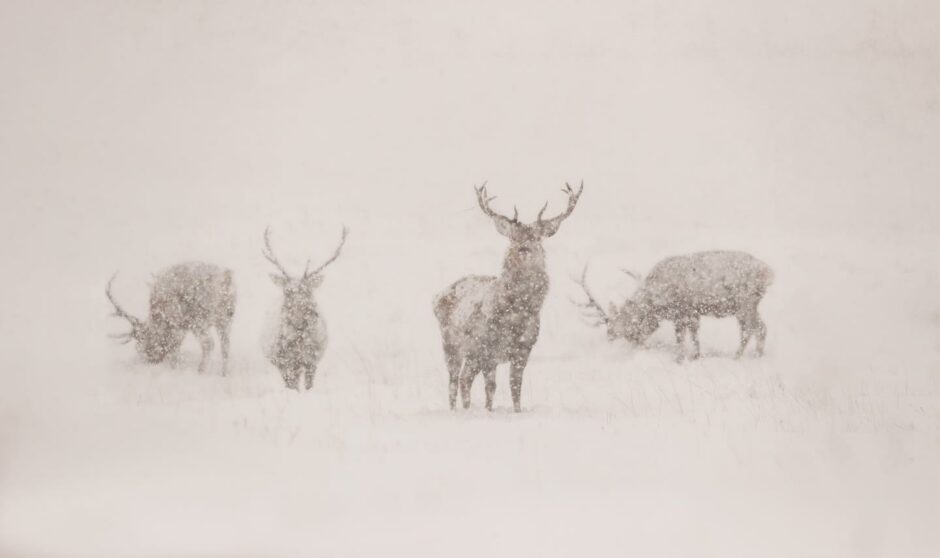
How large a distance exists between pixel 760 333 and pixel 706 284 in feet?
0.74

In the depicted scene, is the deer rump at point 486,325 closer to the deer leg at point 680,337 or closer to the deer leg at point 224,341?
the deer leg at point 680,337

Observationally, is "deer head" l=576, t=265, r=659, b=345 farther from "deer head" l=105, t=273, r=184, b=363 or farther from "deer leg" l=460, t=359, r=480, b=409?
"deer head" l=105, t=273, r=184, b=363

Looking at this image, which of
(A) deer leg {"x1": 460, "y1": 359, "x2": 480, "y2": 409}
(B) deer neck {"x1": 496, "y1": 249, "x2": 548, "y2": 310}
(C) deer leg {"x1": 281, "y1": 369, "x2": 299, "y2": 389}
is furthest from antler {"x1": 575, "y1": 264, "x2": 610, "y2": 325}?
(C) deer leg {"x1": 281, "y1": 369, "x2": 299, "y2": 389}

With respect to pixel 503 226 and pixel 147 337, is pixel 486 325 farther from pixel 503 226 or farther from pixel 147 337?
pixel 147 337

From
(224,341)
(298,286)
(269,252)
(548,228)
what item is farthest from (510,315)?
(224,341)

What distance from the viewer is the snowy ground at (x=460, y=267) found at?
275cm

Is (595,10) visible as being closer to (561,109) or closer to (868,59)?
(561,109)

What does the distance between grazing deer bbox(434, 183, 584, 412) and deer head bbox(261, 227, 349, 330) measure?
484 millimetres

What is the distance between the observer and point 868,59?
2.93m

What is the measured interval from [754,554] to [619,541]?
0.42 m

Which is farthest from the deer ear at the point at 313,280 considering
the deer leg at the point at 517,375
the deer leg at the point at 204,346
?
the deer leg at the point at 517,375

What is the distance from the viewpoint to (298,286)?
2865mm

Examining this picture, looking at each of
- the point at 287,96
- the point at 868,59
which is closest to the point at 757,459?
the point at 868,59

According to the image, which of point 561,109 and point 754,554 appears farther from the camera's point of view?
point 561,109
